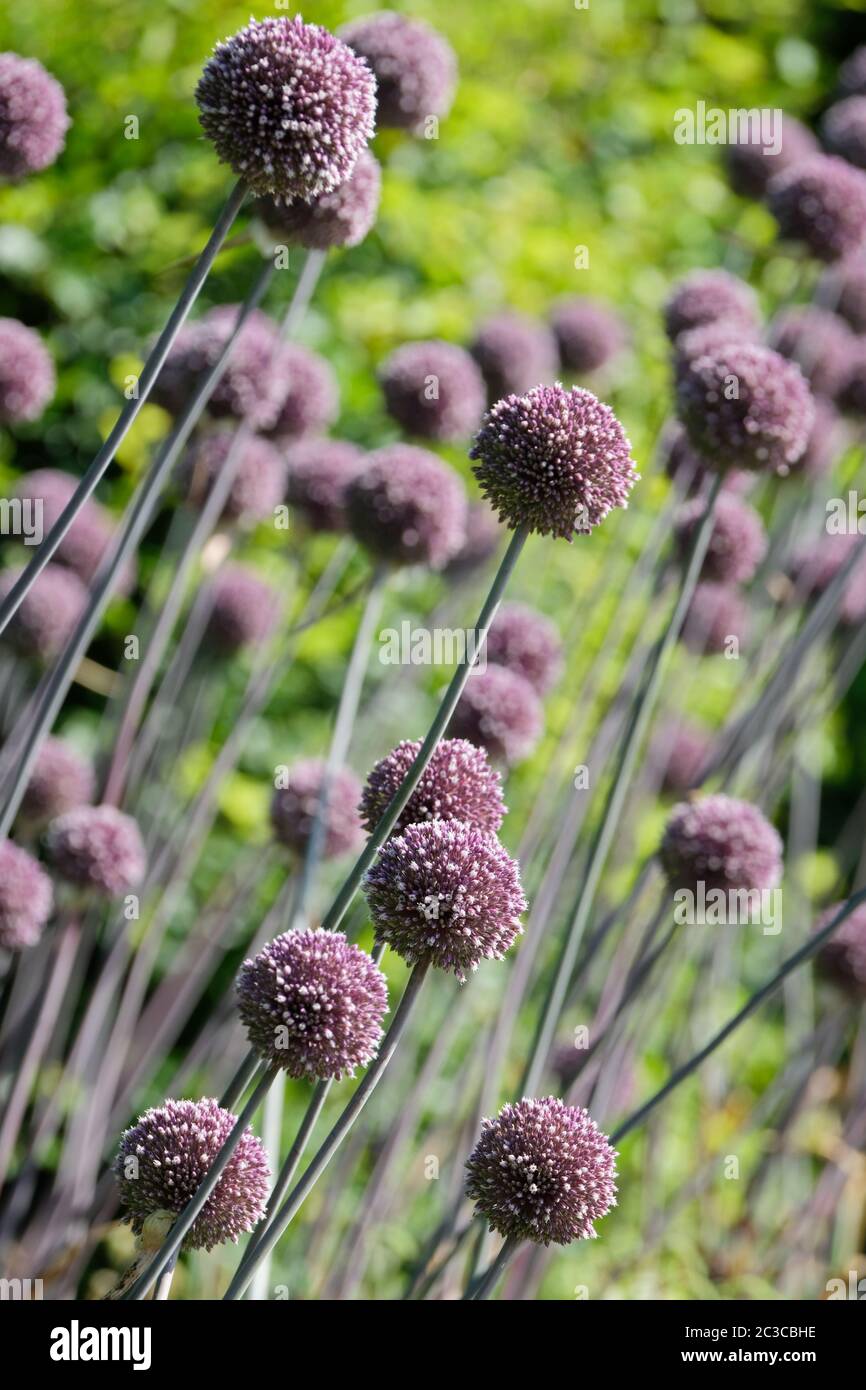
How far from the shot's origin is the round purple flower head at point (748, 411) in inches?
56.6

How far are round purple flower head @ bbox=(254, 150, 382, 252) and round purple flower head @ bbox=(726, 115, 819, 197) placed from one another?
1.18 meters

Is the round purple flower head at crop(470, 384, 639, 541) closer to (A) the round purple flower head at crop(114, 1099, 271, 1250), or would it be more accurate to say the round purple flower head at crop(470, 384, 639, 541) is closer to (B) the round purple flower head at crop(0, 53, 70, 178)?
(A) the round purple flower head at crop(114, 1099, 271, 1250)

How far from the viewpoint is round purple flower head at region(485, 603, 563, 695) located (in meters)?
1.82

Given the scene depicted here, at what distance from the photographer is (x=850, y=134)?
2.20 metres

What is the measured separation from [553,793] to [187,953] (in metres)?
0.64

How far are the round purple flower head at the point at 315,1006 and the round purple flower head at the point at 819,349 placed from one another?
1.47 m

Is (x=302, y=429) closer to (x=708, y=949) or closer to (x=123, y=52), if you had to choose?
(x=708, y=949)

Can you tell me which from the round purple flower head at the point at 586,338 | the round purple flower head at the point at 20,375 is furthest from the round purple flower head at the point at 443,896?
the round purple flower head at the point at 586,338

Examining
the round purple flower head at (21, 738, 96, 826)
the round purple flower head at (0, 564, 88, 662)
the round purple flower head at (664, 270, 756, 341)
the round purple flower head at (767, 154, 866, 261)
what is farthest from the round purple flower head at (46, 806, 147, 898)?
the round purple flower head at (767, 154, 866, 261)

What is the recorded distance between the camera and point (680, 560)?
5.80ft

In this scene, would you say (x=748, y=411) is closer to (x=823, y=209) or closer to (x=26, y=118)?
(x=823, y=209)

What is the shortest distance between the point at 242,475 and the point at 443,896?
1.10 meters

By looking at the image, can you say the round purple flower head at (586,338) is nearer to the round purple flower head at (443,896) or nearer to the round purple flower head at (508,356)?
the round purple flower head at (508,356)
